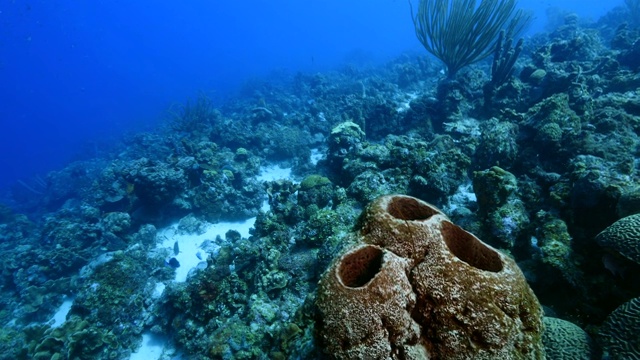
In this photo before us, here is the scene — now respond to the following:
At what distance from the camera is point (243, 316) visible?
4652 mm

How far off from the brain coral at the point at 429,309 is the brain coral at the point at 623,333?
0.91m

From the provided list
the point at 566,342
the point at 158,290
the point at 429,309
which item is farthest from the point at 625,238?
the point at 158,290

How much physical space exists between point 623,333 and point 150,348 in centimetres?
688

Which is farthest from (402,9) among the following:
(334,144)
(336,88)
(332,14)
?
(334,144)

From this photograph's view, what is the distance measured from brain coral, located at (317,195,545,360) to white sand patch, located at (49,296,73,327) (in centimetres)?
812

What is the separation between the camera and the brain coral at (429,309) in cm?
164

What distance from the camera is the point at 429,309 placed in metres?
1.77

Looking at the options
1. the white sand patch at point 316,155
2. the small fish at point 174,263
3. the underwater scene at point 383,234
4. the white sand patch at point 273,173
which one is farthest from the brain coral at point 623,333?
the white sand patch at point 316,155

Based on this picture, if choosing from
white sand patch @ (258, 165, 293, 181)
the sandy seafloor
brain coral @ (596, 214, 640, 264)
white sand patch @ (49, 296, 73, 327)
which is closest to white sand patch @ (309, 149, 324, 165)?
white sand patch @ (258, 165, 293, 181)

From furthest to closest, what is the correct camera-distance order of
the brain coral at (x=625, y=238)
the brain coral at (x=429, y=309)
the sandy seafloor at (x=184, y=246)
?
the sandy seafloor at (x=184, y=246)
the brain coral at (x=625, y=238)
the brain coral at (x=429, y=309)

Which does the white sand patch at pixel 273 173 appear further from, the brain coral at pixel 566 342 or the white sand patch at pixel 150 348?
the brain coral at pixel 566 342

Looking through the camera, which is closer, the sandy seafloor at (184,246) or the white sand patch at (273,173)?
the sandy seafloor at (184,246)

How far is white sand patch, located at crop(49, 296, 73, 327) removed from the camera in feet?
22.0

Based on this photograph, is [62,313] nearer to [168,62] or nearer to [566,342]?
[566,342]
